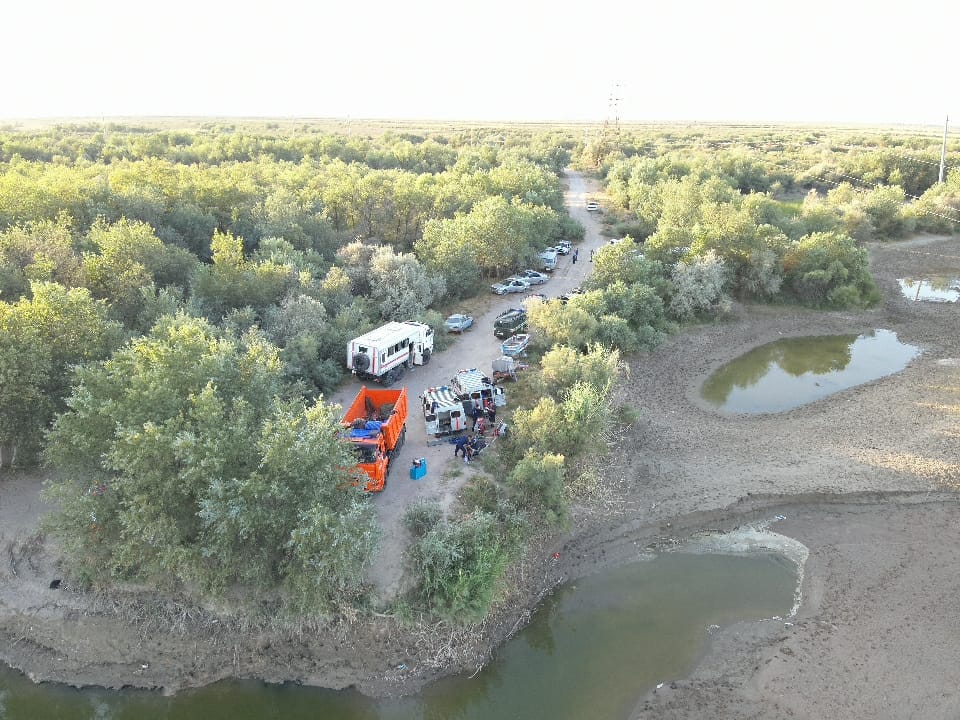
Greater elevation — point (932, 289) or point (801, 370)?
point (932, 289)

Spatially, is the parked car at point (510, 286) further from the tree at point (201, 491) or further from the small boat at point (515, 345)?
the tree at point (201, 491)

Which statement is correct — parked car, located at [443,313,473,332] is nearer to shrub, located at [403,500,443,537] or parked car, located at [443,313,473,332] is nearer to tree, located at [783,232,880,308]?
shrub, located at [403,500,443,537]

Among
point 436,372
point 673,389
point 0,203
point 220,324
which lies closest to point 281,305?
point 220,324

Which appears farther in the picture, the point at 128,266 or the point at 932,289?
the point at 932,289

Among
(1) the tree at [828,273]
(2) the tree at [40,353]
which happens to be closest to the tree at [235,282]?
(2) the tree at [40,353]

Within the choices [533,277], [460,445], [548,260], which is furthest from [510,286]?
[460,445]

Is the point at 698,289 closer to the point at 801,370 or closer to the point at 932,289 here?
the point at 801,370

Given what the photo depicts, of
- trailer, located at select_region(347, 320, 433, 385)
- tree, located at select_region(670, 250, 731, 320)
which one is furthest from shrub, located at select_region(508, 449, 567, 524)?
tree, located at select_region(670, 250, 731, 320)
